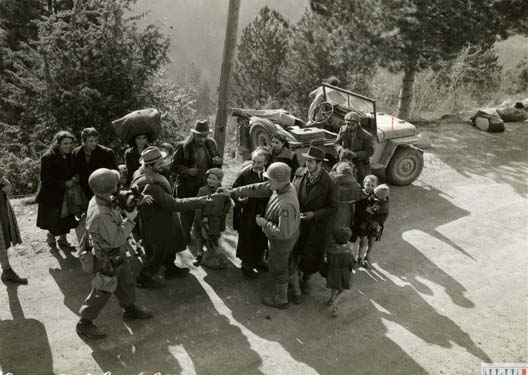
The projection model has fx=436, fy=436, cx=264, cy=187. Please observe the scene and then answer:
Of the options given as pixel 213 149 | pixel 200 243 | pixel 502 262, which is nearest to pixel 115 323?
pixel 200 243

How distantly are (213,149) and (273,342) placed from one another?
9.02 feet

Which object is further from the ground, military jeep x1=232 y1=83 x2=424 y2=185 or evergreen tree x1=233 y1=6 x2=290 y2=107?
evergreen tree x1=233 y1=6 x2=290 y2=107

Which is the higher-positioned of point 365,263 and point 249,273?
point 365,263

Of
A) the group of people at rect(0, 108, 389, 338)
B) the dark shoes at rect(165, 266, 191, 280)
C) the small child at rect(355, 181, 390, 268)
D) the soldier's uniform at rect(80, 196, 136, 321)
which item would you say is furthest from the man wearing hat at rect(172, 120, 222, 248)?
the small child at rect(355, 181, 390, 268)

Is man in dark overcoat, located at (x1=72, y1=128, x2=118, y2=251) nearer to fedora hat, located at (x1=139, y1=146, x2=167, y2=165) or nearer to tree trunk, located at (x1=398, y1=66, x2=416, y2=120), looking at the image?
fedora hat, located at (x1=139, y1=146, x2=167, y2=165)

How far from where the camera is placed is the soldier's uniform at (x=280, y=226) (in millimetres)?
4570

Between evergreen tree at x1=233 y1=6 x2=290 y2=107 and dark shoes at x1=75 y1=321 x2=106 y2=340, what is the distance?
90.2 feet

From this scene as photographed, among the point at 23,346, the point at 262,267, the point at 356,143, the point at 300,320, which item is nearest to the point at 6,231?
the point at 23,346

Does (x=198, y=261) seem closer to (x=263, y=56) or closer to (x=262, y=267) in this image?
(x=262, y=267)

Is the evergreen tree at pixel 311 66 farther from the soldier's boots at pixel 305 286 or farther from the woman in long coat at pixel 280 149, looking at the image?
the soldier's boots at pixel 305 286

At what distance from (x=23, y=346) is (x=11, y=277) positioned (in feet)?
3.91

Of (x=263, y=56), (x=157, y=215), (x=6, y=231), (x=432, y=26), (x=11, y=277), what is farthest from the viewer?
(x=263, y=56)

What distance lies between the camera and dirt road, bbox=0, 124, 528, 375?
426 centimetres

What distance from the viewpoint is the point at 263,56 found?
32.3 metres
